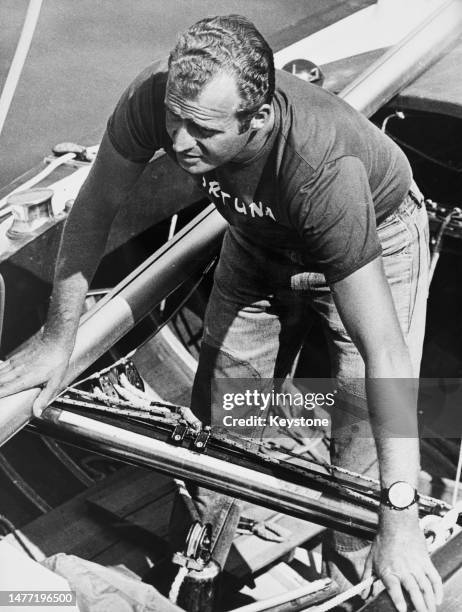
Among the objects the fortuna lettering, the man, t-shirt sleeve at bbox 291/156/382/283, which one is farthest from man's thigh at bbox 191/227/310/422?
t-shirt sleeve at bbox 291/156/382/283

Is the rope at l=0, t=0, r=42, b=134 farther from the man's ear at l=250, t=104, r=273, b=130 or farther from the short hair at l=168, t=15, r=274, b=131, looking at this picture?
the man's ear at l=250, t=104, r=273, b=130

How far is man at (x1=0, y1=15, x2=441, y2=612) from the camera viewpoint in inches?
58.8

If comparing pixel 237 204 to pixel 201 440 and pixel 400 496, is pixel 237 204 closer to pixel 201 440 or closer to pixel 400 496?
pixel 201 440

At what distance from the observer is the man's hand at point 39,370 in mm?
1636

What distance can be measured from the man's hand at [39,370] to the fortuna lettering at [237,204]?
450 mm

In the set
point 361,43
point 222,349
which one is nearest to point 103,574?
point 222,349

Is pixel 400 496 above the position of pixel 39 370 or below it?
below

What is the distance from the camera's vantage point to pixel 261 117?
1560 mm

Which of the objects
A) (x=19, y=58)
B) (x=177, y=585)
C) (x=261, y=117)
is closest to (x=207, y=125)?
(x=261, y=117)

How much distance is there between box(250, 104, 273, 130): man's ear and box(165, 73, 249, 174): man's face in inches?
1.0

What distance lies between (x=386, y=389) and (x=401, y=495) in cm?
19

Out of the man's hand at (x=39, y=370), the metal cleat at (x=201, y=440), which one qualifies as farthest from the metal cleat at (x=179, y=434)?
the man's hand at (x=39, y=370)

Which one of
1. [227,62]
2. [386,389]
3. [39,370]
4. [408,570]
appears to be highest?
[227,62]

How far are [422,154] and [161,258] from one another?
1.46 m
